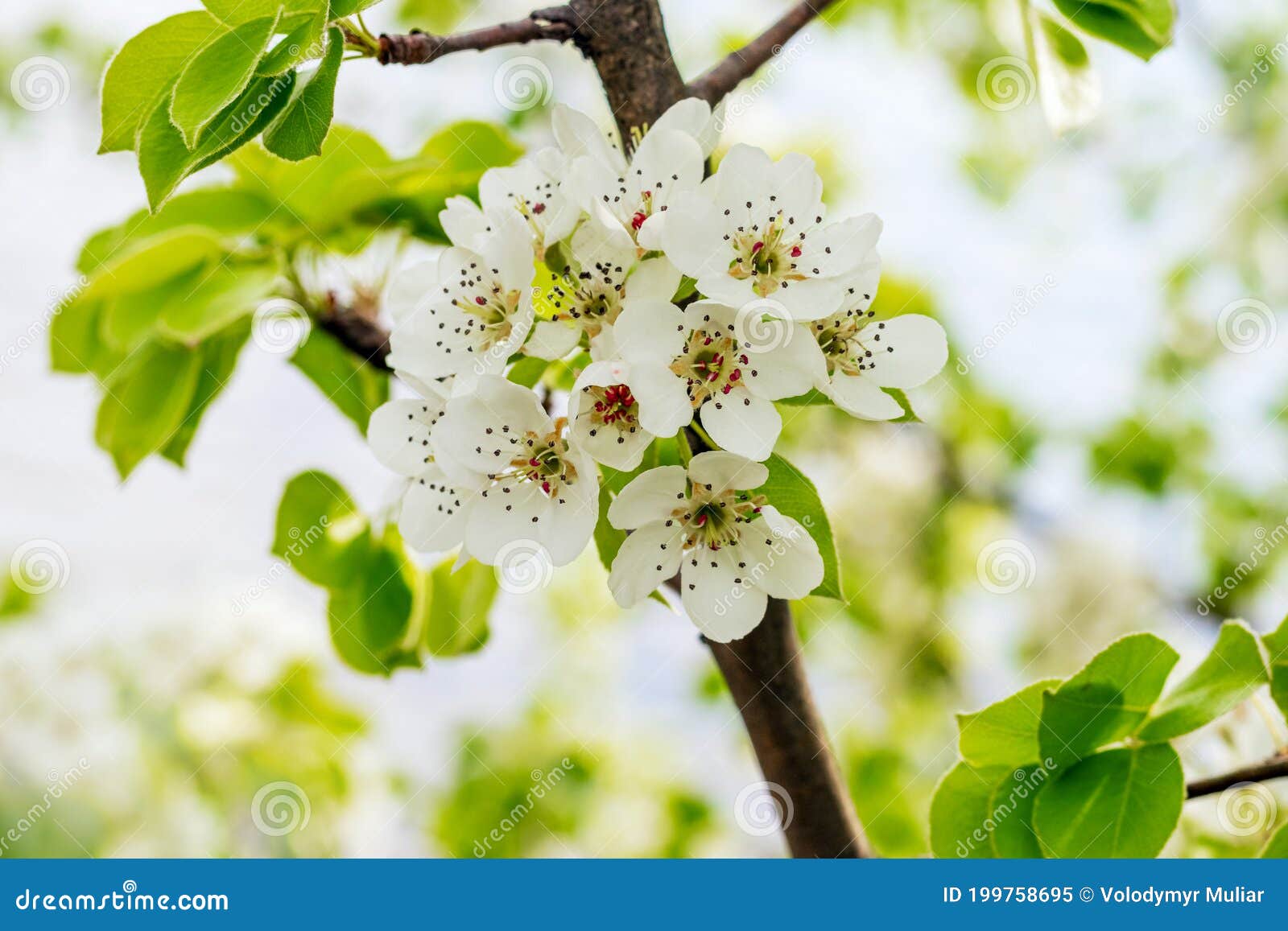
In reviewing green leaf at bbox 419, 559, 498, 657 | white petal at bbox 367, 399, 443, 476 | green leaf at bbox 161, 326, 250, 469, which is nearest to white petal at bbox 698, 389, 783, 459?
white petal at bbox 367, 399, 443, 476

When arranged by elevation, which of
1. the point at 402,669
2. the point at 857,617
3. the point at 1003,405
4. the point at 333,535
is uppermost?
the point at 333,535

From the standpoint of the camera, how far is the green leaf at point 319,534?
0.87 meters

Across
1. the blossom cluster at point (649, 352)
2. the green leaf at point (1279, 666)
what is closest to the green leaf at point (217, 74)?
the blossom cluster at point (649, 352)

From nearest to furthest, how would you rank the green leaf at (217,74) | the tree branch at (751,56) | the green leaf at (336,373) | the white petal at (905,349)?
the green leaf at (217,74)
the white petal at (905,349)
the tree branch at (751,56)
the green leaf at (336,373)

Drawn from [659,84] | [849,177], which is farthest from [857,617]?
[659,84]

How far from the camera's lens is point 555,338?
57 cm

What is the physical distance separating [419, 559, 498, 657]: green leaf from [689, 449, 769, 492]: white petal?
0.26m

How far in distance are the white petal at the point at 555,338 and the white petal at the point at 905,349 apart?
6.8 inches

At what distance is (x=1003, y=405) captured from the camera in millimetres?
2576

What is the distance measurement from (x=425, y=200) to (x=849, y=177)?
1.63 meters

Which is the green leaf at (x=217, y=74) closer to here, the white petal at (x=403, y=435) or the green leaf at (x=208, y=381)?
the white petal at (x=403, y=435)

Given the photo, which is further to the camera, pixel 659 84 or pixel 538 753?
pixel 538 753

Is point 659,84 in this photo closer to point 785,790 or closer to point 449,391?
point 449,391

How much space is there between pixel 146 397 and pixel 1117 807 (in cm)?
82
